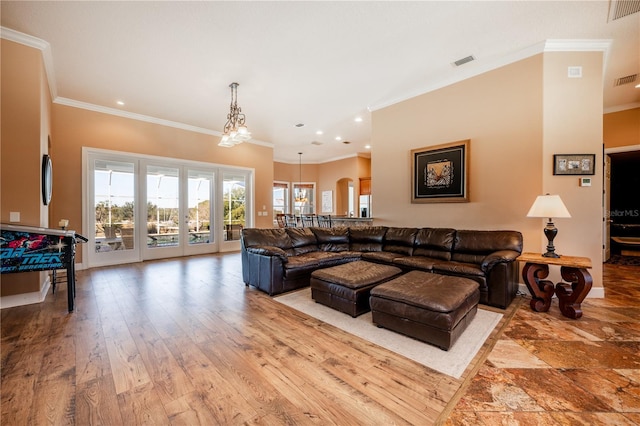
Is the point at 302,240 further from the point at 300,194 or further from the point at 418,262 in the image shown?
the point at 300,194

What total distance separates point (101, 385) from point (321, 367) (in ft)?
4.89

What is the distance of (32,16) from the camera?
112 inches

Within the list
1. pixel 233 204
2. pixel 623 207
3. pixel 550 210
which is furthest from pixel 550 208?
pixel 623 207

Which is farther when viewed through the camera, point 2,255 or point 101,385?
point 2,255

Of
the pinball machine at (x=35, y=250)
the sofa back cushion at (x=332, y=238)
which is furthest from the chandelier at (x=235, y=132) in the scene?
the pinball machine at (x=35, y=250)

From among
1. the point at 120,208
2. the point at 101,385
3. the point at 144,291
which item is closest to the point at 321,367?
the point at 101,385

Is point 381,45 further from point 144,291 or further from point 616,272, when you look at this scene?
point 616,272

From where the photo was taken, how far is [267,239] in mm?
4281

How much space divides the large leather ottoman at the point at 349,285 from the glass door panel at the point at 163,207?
4.64m

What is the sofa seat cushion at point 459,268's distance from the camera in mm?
3260

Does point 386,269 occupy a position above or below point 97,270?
above

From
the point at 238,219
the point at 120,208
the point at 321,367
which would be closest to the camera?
the point at 321,367

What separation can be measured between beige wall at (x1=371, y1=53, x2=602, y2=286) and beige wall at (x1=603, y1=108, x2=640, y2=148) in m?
2.71

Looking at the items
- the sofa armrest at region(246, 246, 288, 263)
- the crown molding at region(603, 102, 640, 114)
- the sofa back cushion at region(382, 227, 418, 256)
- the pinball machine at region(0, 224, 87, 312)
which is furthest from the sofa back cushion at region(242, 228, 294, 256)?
the crown molding at region(603, 102, 640, 114)
